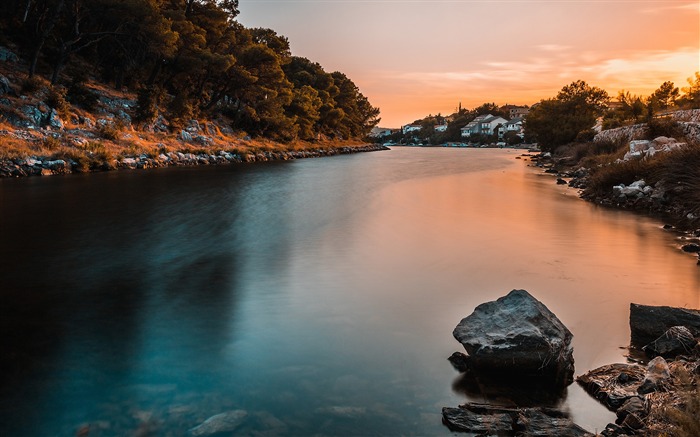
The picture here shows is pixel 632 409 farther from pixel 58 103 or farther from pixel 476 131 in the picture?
pixel 476 131

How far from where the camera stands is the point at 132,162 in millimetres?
28016

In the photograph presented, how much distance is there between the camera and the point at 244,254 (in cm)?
1028

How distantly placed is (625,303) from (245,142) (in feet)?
137

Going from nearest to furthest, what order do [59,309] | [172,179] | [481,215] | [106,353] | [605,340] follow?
[106,353]
[605,340]
[59,309]
[481,215]
[172,179]

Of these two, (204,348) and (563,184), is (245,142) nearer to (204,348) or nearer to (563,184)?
(563,184)

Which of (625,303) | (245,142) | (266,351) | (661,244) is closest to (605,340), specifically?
(625,303)

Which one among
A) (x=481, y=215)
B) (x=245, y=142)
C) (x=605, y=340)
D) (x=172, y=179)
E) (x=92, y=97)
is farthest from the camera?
(x=245, y=142)

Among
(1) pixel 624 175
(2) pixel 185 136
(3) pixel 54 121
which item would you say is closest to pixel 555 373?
(1) pixel 624 175

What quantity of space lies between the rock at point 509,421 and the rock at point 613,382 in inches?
21.1

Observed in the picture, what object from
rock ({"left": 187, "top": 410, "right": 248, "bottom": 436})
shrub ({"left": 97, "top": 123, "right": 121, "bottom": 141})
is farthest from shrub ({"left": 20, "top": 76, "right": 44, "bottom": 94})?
rock ({"left": 187, "top": 410, "right": 248, "bottom": 436})

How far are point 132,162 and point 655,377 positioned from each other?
29.0 m

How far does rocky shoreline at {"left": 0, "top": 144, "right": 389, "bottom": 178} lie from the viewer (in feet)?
70.3

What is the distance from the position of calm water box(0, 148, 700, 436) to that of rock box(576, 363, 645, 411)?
0.44 ft

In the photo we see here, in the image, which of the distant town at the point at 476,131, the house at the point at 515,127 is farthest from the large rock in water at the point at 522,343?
the house at the point at 515,127
